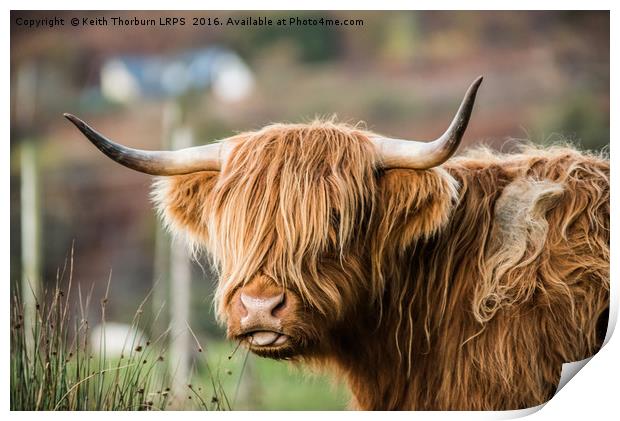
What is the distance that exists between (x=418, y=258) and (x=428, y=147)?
457 millimetres

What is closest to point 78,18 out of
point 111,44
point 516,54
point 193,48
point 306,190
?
point 111,44

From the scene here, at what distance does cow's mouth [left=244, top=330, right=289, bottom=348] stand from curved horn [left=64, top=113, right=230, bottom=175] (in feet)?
2.16

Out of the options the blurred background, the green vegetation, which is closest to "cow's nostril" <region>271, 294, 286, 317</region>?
the green vegetation

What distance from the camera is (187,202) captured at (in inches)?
121

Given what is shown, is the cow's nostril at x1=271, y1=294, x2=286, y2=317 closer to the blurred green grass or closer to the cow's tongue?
the cow's tongue

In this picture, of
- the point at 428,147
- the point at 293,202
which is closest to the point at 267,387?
the point at 293,202

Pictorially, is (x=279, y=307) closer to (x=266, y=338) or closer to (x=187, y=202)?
(x=266, y=338)

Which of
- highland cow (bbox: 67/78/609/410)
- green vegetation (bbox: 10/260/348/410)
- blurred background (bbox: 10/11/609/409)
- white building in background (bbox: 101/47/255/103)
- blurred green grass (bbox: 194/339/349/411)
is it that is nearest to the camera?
highland cow (bbox: 67/78/609/410)

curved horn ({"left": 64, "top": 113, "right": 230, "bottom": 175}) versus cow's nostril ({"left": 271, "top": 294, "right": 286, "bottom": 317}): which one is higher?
curved horn ({"left": 64, "top": 113, "right": 230, "bottom": 175})

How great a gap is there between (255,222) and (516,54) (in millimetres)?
1280

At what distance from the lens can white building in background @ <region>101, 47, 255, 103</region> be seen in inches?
135

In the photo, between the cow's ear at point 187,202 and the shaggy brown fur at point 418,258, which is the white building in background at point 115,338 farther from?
the shaggy brown fur at point 418,258

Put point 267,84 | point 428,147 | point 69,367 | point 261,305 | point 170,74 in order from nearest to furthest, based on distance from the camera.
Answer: point 261,305 < point 428,147 < point 69,367 < point 170,74 < point 267,84

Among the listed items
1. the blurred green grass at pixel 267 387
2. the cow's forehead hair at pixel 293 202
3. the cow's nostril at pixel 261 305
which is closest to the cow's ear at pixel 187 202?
the cow's forehead hair at pixel 293 202
